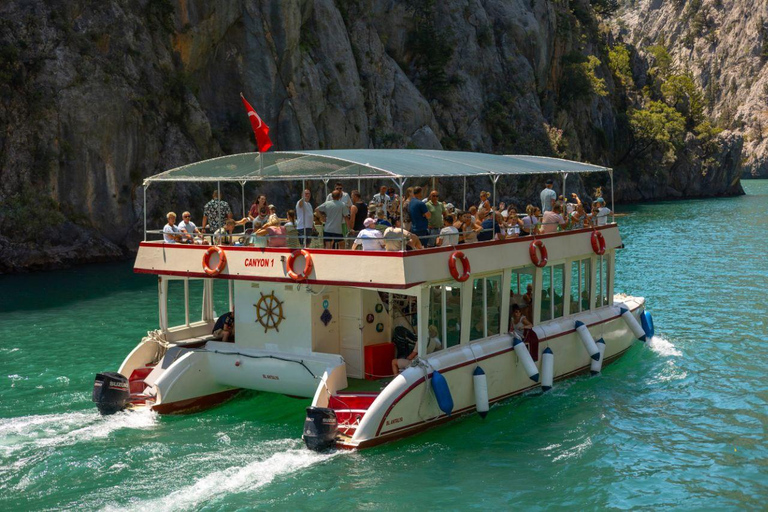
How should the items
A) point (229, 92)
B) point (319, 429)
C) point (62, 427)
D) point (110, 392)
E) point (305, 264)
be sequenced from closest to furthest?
point (319, 429) < point (305, 264) < point (62, 427) < point (110, 392) < point (229, 92)

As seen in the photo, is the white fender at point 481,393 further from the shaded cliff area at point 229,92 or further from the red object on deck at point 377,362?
the shaded cliff area at point 229,92

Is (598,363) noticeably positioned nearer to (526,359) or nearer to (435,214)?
(526,359)

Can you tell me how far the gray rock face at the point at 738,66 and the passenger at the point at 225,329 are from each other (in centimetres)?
15723

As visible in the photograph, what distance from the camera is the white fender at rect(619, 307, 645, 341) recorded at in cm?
2258

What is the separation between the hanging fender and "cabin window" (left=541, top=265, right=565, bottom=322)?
1.04 meters

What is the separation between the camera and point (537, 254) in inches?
754

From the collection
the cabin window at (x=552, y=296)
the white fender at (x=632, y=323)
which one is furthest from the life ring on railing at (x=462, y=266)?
the white fender at (x=632, y=323)

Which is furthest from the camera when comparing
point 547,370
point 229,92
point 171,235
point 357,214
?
point 229,92

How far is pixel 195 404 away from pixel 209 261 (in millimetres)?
2942

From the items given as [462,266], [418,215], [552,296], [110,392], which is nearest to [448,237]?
[462,266]

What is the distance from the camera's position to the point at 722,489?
14.7 meters

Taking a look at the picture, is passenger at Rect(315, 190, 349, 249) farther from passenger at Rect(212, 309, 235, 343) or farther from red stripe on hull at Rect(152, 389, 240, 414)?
red stripe on hull at Rect(152, 389, 240, 414)

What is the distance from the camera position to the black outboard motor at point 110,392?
17.1 m

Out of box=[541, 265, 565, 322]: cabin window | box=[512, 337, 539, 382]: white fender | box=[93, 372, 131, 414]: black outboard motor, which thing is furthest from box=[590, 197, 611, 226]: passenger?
box=[93, 372, 131, 414]: black outboard motor
